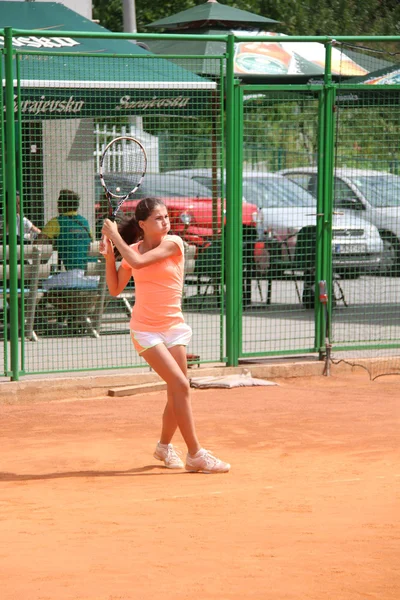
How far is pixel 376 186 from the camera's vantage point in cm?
1251

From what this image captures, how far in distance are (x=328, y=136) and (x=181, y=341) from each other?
443 cm

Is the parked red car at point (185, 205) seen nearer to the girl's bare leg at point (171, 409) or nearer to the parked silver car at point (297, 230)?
the parked silver car at point (297, 230)

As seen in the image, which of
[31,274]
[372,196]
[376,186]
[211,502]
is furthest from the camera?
[372,196]

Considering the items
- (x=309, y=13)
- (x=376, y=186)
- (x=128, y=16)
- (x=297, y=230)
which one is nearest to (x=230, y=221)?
(x=297, y=230)

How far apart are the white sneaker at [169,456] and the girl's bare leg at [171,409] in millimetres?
41

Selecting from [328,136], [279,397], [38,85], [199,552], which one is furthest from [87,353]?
[199,552]

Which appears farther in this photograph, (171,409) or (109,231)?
(171,409)

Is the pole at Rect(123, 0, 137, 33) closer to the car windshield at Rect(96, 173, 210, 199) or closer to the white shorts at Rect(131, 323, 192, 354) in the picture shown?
the car windshield at Rect(96, 173, 210, 199)

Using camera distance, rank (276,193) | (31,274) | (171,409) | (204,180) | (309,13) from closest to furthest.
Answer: (171,409) < (31,274) < (204,180) < (276,193) < (309,13)

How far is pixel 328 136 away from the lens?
11.2m

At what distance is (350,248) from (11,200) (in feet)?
12.8

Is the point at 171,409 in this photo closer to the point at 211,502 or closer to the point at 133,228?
the point at 211,502

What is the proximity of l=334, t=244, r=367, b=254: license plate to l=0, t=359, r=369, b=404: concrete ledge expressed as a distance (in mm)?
1367

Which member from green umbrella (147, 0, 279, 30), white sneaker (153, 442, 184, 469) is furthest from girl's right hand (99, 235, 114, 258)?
green umbrella (147, 0, 279, 30)
